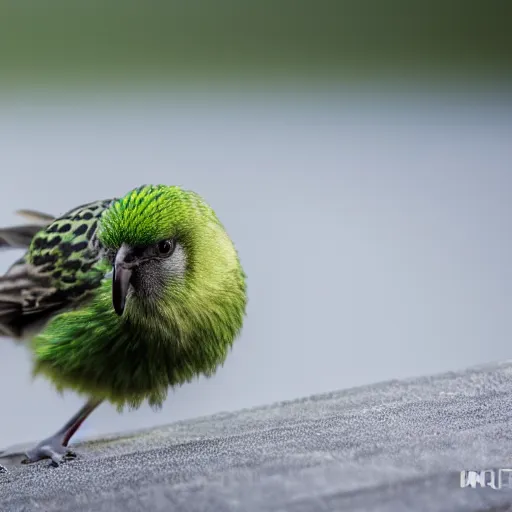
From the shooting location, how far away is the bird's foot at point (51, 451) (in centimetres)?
126

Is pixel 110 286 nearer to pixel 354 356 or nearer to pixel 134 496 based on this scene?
pixel 134 496

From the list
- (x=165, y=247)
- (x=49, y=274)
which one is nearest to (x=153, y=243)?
(x=165, y=247)

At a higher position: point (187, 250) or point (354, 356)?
point (187, 250)

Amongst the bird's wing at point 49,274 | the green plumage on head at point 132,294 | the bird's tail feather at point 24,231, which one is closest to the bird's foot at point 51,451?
the green plumage on head at point 132,294

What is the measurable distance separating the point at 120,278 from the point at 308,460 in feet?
1.42

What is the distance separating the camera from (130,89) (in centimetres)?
138

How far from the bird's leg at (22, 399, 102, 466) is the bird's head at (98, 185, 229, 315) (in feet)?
0.70

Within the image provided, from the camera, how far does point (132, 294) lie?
1.24 metres

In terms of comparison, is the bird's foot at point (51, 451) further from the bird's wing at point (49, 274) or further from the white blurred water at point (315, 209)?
the bird's wing at point (49, 274)

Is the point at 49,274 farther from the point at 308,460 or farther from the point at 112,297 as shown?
the point at 308,460

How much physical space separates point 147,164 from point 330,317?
1.68 ft

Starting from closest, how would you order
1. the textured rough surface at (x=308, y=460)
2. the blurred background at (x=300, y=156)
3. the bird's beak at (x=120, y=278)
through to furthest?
the textured rough surface at (x=308, y=460), the bird's beak at (x=120, y=278), the blurred background at (x=300, y=156)

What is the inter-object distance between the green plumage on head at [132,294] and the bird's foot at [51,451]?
0.33ft

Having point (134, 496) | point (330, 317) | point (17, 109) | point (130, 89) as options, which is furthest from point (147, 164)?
point (134, 496)
